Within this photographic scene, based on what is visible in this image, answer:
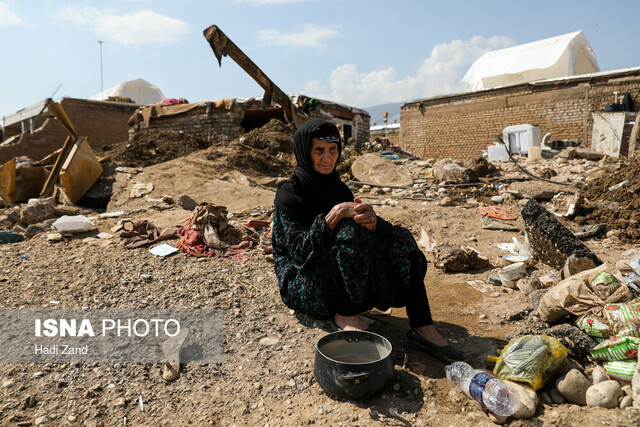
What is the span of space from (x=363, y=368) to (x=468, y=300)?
5.55 ft

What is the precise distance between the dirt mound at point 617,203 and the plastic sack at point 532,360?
3.51 m

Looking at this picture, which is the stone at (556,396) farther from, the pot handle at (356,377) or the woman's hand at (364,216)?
the woman's hand at (364,216)

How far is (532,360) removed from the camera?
1.74 m

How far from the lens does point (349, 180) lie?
8.41 metres

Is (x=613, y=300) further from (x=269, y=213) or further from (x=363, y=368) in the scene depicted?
(x=269, y=213)

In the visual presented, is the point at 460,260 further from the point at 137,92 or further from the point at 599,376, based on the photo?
the point at 137,92

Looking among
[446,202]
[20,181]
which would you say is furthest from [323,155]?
[20,181]

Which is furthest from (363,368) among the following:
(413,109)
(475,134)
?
(413,109)

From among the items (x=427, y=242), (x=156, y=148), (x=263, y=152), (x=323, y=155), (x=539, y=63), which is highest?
(x=539, y=63)

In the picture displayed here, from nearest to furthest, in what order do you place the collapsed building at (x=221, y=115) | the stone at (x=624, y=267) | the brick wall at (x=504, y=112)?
the stone at (x=624, y=267), the collapsed building at (x=221, y=115), the brick wall at (x=504, y=112)

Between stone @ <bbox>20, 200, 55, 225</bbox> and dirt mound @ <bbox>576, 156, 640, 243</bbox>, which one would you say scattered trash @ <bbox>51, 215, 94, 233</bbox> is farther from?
dirt mound @ <bbox>576, 156, 640, 243</bbox>

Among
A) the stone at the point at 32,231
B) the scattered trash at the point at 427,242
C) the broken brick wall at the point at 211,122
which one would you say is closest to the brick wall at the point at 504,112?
the broken brick wall at the point at 211,122

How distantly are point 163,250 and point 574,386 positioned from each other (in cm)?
330

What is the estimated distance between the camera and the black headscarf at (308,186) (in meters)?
2.24
